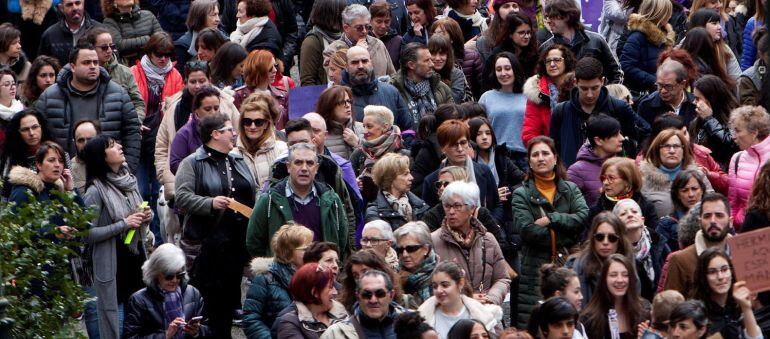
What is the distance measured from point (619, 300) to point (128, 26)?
7.87 m

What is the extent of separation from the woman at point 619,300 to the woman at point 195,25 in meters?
6.73

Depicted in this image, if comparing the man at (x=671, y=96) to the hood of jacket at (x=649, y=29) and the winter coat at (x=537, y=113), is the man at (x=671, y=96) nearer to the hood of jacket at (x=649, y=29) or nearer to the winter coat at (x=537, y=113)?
the winter coat at (x=537, y=113)

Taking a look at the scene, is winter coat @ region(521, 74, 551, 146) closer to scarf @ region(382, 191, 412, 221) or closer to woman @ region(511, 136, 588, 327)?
woman @ region(511, 136, 588, 327)

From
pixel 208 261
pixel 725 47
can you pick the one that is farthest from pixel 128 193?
pixel 725 47

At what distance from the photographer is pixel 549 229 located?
14477mm

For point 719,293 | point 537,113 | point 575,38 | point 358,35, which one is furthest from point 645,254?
point 358,35

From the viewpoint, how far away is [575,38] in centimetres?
1847

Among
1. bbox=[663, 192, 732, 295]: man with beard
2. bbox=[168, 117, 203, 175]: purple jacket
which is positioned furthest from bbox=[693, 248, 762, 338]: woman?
bbox=[168, 117, 203, 175]: purple jacket

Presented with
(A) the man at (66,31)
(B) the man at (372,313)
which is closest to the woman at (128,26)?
(A) the man at (66,31)

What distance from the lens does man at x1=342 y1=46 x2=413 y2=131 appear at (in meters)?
16.7

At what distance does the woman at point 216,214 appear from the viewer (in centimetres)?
1447

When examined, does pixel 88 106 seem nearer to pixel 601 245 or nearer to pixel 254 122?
pixel 254 122

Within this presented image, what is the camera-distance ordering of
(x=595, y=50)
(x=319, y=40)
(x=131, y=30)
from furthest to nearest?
(x=131, y=30), (x=319, y=40), (x=595, y=50)

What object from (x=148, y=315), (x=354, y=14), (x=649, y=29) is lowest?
(x=148, y=315)
